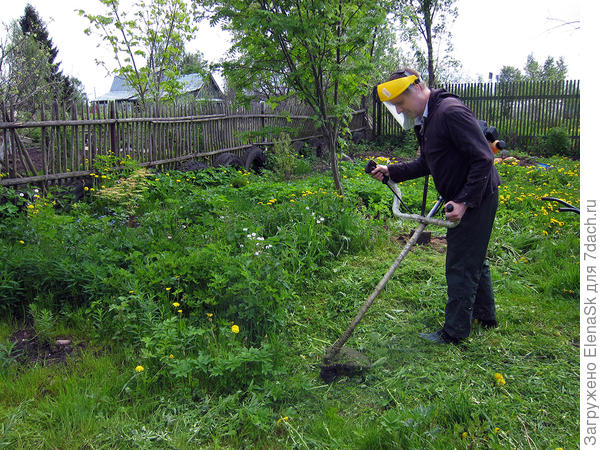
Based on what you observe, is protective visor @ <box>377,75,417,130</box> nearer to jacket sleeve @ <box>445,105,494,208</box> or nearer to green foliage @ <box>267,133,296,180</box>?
jacket sleeve @ <box>445,105,494,208</box>

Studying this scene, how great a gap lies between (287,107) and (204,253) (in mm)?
9294

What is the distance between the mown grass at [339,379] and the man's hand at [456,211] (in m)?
0.90

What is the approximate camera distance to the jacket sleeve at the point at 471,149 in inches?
108

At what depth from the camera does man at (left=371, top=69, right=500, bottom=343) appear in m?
2.78

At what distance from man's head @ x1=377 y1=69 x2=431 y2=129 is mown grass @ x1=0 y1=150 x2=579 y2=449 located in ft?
4.95

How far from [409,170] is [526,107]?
43.4 feet

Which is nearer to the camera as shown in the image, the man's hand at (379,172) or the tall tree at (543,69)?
the man's hand at (379,172)

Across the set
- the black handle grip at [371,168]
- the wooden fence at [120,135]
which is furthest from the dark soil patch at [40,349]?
the wooden fence at [120,135]

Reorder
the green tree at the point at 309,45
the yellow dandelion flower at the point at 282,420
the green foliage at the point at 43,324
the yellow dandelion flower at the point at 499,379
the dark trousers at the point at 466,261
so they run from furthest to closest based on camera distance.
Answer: the green tree at the point at 309,45 → the green foliage at the point at 43,324 → the dark trousers at the point at 466,261 → the yellow dandelion flower at the point at 499,379 → the yellow dandelion flower at the point at 282,420

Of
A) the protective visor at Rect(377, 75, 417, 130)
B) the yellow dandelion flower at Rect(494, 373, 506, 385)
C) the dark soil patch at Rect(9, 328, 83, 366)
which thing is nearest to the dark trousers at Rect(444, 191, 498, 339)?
the yellow dandelion flower at Rect(494, 373, 506, 385)

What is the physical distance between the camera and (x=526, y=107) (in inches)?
573

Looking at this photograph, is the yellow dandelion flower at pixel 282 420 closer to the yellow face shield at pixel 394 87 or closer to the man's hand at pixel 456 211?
the man's hand at pixel 456 211

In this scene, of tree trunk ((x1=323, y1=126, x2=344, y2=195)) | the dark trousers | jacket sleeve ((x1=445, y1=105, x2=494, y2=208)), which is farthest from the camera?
tree trunk ((x1=323, y1=126, x2=344, y2=195))

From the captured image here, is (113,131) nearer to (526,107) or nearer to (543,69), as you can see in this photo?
(526,107)
